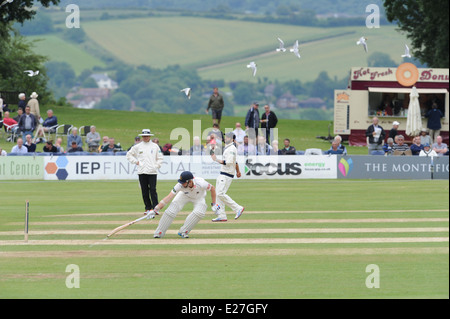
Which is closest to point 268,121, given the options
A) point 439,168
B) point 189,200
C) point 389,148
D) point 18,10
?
point 389,148

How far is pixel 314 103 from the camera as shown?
128 meters

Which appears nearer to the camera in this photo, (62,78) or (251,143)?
(251,143)

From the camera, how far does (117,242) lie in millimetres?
14625

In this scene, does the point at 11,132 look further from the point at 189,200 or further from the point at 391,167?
the point at 189,200

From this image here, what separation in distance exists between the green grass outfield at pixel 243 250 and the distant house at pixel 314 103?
346 feet

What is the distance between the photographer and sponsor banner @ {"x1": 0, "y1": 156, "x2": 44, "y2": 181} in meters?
27.4

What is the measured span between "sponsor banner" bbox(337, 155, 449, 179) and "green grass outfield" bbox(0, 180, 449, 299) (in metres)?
5.29

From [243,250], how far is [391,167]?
15.1 metres

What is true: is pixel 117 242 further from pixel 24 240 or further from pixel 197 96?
pixel 197 96

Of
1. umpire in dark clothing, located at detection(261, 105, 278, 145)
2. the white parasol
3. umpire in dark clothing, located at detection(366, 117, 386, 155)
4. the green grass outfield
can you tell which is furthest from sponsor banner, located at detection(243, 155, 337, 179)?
the green grass outfield

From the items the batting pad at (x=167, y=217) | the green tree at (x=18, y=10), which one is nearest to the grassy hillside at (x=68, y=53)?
the green tree at (x=18, y=10)

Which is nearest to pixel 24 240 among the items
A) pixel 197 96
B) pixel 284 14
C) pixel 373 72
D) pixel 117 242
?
pixel 117 242

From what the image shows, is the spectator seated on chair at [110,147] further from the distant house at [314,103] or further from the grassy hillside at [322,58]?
the distant house at [314,103]
